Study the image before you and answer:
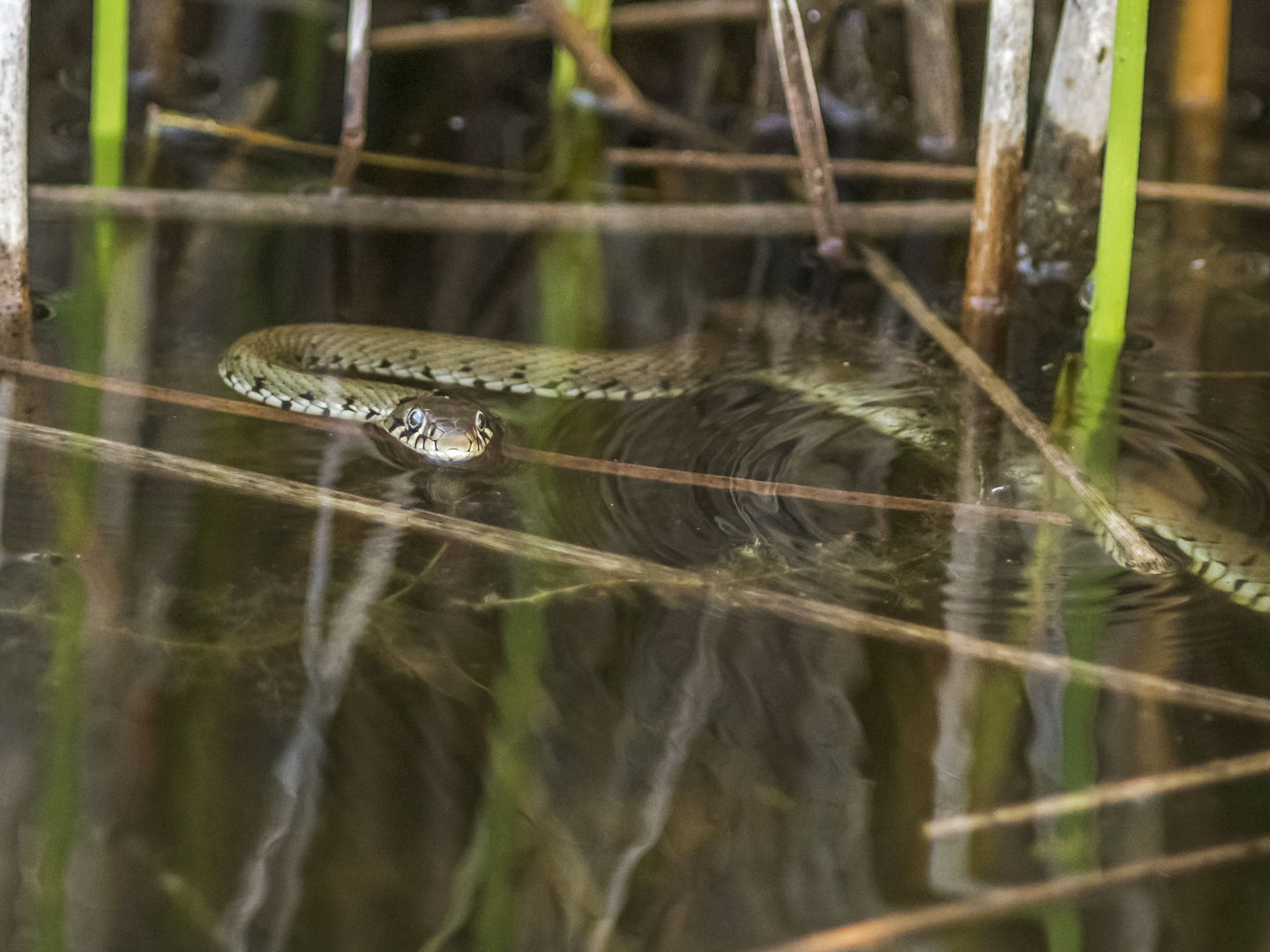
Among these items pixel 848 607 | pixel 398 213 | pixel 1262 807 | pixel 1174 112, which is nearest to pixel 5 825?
pixel 848 607

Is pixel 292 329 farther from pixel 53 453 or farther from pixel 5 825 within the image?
pixel 5 825

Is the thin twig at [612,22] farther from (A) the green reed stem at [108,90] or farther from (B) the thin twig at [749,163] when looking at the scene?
(A) the green reed stem at [108,90]

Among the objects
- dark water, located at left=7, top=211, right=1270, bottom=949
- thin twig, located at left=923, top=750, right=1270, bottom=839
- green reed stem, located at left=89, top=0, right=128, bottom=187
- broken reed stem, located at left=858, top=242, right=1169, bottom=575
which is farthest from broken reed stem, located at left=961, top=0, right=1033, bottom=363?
green reed stem, located at left=89, top=0, right=128, bottom=187

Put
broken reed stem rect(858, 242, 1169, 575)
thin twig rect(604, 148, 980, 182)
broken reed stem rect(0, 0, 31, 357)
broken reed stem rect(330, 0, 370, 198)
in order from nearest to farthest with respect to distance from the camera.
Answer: broken reed stem rect(858, 242, 1169, 575) < broken reed stem rect(0, 0, 31, 357) < broken reed stem rect(330, 0, 370, 198) < thin twig rect(604, 148, 980, 182)

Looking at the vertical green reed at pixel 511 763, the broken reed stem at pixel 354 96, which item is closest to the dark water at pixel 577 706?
the vertical green reed at pixel 511 763

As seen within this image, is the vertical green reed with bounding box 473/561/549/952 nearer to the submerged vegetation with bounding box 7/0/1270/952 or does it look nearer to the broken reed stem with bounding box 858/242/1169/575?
the submerged vegetation with bounding box 7/0/1270/952

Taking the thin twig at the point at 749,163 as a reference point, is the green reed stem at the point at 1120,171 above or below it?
below
